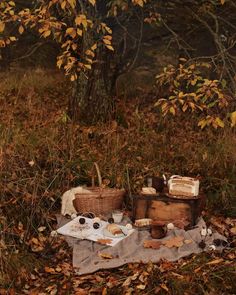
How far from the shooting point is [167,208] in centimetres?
557

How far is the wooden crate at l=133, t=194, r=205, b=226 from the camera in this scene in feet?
18.1

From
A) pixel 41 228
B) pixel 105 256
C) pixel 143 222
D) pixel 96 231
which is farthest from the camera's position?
pixel 143 222

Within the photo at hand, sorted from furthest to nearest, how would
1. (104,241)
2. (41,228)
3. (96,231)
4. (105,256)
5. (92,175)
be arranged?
(92,175), (96,231), (41,228), (104,241), (105,256)

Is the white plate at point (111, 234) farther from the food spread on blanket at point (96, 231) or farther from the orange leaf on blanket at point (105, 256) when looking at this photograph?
the orange leaf on blanket at point (105, 256)

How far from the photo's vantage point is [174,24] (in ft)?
33.1

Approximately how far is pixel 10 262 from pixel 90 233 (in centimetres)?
99

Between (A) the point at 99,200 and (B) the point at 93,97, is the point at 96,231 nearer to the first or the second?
(A) the point at 99,200

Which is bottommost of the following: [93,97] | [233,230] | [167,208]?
[233,230]

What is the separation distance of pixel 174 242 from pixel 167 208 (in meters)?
0.57

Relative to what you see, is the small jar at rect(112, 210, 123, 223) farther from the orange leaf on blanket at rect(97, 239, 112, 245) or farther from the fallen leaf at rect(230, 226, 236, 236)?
the fallen leaf at rect(230, 226, 236, 236)

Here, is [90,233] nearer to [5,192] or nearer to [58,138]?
[5,192]

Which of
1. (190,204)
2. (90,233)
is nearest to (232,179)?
(190,204)

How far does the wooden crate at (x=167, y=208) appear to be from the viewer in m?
5.51

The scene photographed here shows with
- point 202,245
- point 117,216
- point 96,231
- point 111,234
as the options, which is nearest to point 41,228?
point 96,231
